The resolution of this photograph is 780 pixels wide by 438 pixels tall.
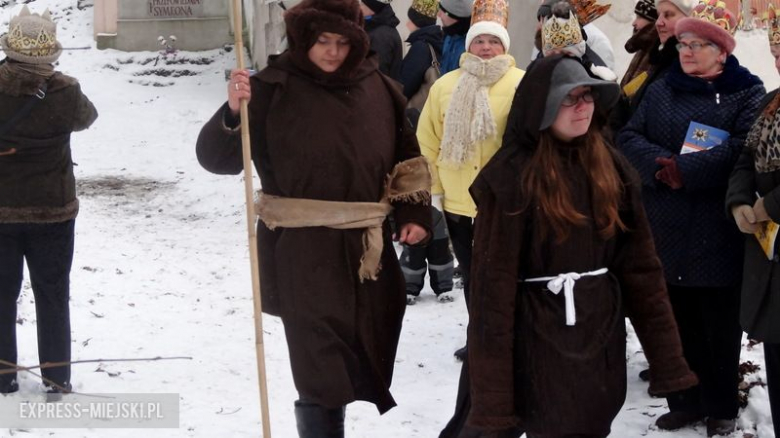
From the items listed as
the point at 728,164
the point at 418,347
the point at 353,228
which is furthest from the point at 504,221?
the point at 418,347

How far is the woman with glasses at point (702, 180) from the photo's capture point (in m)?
4.68

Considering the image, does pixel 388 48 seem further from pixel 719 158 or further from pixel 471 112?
pixel 719 158

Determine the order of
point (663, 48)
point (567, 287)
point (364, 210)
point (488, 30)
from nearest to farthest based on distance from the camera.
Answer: point (567, 287) < point (364, 210) < point (663, 48) < point (488, 30)

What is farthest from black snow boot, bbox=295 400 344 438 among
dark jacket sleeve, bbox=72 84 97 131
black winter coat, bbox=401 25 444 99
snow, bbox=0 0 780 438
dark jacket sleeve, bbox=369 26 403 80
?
dark jacket sleeve, bbox=369 26 403 80

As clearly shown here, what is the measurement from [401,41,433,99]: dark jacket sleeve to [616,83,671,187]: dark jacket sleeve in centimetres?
242

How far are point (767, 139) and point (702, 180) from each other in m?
0.47

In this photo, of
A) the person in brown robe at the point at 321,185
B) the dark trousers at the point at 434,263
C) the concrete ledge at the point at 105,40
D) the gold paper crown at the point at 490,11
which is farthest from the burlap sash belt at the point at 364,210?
the concrete ledge at the point at 105,40

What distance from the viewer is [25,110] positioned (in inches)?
206

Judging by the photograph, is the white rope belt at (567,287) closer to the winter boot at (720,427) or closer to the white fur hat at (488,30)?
the winter boot at (720,427)

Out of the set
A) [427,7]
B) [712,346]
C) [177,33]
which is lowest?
[712,346]

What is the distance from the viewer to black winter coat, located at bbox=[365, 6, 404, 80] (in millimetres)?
7613

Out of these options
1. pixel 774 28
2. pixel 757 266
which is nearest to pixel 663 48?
pixel 774 28

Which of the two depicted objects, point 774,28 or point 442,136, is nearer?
point 774,28

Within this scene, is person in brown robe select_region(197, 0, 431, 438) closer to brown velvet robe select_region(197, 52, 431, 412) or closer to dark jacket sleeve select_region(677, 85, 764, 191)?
brown velvet robe select_region(197, 52, 431, 412)
